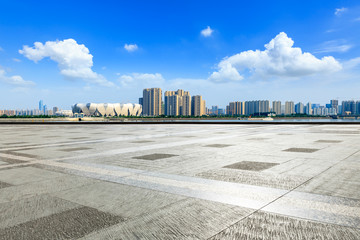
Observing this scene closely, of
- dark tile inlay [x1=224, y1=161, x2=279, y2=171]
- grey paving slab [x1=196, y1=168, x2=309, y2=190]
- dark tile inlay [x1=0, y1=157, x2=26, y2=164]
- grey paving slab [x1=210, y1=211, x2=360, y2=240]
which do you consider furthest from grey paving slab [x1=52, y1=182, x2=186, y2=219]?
dark tile inlay [x1=0, y1=157, x2=26, y2=164]

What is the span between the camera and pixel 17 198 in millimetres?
5062

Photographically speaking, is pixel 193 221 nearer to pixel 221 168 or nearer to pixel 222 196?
pixel 222 196

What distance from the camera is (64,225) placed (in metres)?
3.78

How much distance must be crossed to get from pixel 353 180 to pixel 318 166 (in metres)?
1.68

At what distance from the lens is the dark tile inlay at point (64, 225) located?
3502 mm

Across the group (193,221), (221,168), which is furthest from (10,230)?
(221,168)

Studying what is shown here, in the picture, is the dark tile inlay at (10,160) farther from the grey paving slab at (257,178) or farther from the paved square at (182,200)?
the grey paving slab at (257,178)

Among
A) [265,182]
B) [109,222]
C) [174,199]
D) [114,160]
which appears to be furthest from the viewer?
[114,160]

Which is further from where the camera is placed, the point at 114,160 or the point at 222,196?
the point at 114,160

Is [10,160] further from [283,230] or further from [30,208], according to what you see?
[283,230]

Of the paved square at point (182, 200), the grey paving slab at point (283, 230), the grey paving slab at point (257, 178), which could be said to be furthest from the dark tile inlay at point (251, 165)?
the grey paving slab at point (283, 230)

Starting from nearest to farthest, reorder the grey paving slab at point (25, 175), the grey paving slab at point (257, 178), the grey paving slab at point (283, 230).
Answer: the grey paving slab at point (283, 230) → the grey paving slab at point (257, 178) → the grey paving slab at point (25, 175)

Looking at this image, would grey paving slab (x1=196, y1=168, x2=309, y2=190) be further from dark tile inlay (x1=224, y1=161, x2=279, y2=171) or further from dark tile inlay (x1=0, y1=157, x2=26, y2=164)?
dark tile inlay (x1=0, y1=157, x2=26, y2=164)

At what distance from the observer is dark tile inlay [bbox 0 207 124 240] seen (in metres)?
3.50
